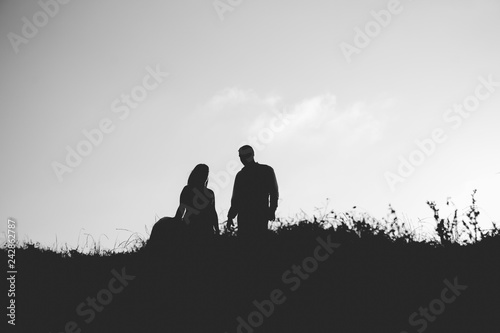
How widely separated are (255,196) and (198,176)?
1.35m

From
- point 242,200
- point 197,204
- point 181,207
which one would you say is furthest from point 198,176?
point 242,200

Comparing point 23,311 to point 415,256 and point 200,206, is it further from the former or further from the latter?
point 415,256

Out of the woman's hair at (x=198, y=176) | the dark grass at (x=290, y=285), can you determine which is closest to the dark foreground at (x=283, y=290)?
the dark grass at (x=290, y=285)

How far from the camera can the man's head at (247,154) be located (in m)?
6.42

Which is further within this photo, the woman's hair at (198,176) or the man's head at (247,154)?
the man's head at (247,154)

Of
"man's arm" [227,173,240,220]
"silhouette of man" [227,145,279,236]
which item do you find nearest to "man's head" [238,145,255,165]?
"silhouette of man" [227,145,279,236]

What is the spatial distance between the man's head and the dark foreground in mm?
1446

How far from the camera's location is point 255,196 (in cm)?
629

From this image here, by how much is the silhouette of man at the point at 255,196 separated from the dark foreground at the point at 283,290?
312 mm

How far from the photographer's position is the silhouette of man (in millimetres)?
6273

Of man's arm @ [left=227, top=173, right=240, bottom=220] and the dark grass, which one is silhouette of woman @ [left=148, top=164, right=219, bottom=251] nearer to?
the dark grass

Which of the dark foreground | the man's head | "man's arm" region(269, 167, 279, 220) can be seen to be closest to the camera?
the dark foreground

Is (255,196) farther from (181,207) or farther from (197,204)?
(181,207)

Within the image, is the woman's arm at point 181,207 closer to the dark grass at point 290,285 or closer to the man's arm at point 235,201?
the dark grass at point 290,285
